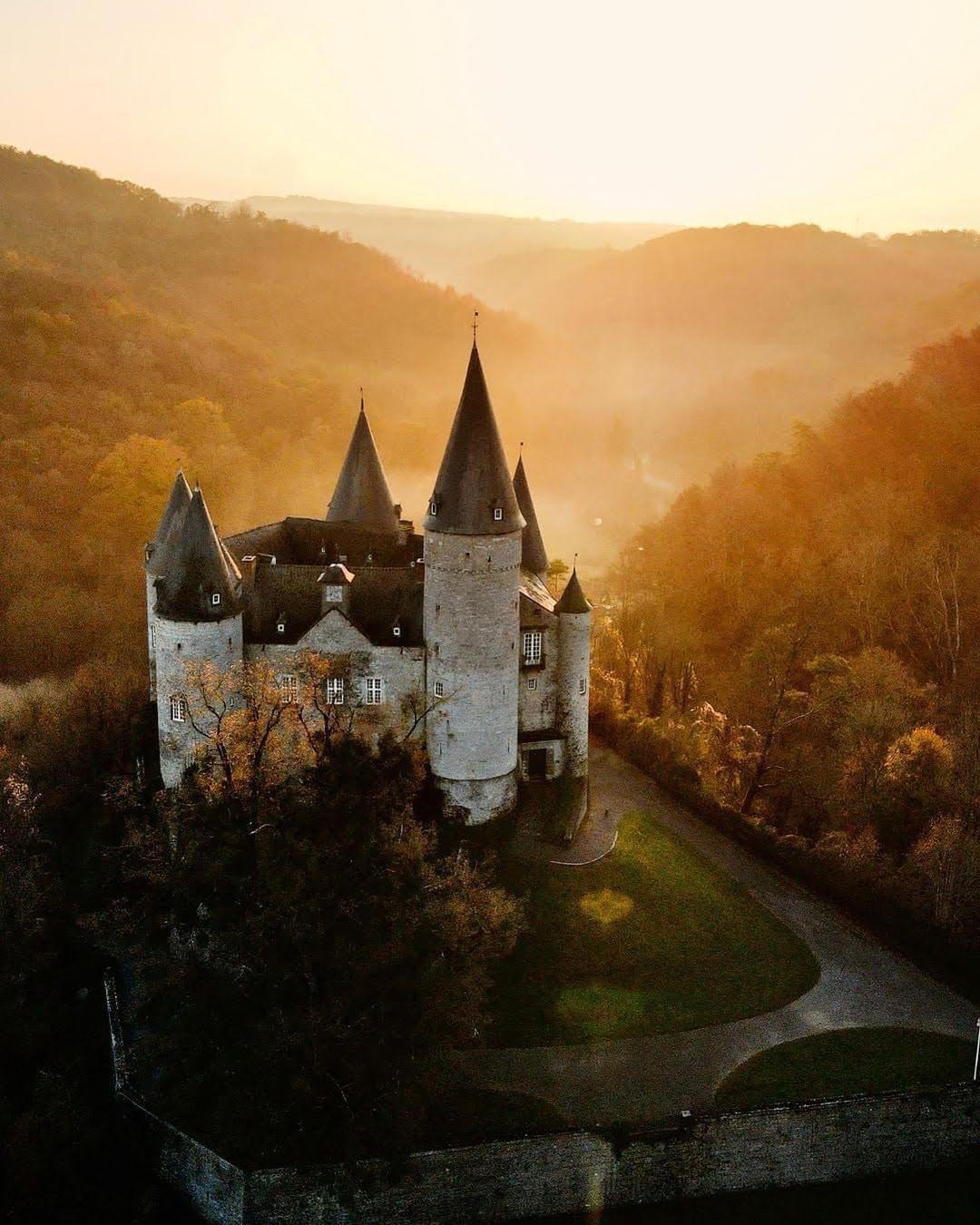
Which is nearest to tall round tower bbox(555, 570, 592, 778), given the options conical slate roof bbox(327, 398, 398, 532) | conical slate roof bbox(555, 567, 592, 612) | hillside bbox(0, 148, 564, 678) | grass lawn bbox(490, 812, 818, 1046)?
conical slate roof bbox(555, 567, 592, 612)

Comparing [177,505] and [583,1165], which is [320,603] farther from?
[583,1165]

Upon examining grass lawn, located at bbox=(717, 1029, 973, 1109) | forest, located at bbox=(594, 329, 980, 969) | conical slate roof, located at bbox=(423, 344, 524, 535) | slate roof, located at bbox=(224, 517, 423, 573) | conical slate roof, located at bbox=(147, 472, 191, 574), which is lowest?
grass lawn, located at bbox=(717, 1029, 973, 1109)

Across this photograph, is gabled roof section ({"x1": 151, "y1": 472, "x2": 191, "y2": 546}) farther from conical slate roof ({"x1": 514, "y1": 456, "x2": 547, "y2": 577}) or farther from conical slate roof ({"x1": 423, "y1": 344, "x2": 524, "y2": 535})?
conical slate roof ({"x1": 514, "y1": 456, "x2": 547, "y2": 577})

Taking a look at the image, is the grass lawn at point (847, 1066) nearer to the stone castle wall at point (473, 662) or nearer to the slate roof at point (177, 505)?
the stone castle wall at point (473, 662)

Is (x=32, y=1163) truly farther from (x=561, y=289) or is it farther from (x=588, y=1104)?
(x=561, y=289)

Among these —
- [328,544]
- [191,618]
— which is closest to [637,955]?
[191,618]

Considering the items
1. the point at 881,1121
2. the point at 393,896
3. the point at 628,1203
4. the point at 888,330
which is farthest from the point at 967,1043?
the point at 888,330
